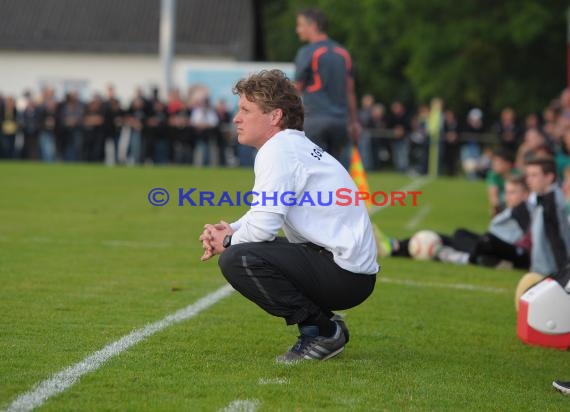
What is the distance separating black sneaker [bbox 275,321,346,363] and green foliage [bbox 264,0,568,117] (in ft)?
121

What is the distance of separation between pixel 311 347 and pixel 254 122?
4.04 ft

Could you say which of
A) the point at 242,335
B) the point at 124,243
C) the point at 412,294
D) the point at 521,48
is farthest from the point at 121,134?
the point at 242,335

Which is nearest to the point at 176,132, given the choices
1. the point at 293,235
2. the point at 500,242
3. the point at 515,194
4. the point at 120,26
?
the point at 515,194

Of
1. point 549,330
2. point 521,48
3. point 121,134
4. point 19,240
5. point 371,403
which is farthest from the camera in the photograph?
point 521,48

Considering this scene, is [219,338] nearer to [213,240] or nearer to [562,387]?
[213,240]

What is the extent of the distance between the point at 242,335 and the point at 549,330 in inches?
70.8

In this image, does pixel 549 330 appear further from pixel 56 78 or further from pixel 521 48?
pixel 56 78

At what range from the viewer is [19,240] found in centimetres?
1225

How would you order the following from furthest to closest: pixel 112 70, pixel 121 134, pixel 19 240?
pixel 112 70 < pixel 121 134 < pixel 19 240

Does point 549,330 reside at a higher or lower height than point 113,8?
lower

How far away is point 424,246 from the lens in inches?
478

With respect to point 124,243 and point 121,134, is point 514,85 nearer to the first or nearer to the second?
point 121,134

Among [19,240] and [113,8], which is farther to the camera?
[113,8]

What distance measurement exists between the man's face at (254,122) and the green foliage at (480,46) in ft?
121
